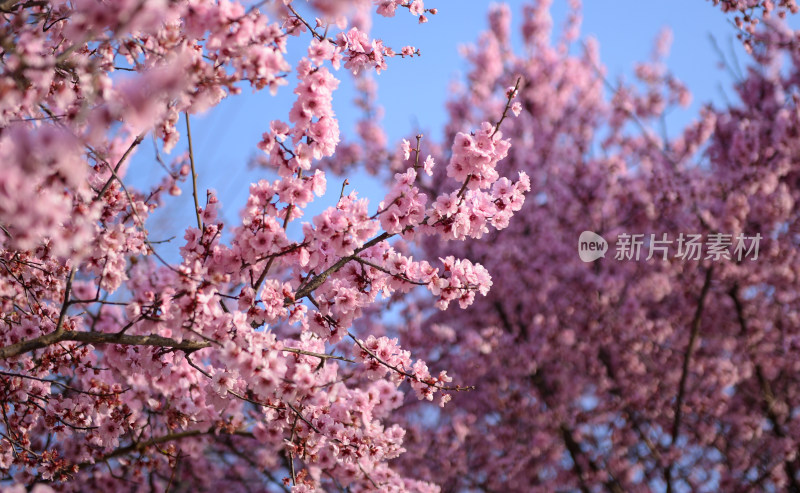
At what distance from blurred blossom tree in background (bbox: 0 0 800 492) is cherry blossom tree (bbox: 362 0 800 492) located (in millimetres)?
61

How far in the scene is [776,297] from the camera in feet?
38.2

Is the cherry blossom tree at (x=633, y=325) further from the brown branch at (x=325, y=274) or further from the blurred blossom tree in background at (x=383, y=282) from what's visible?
the brown branch at (x=325, y=274)

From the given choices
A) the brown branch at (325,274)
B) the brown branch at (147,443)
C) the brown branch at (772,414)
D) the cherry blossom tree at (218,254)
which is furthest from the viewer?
the brown branch at (772,414)

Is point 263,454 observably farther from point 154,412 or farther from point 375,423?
point 375,423

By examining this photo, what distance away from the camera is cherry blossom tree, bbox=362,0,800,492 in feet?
32.7

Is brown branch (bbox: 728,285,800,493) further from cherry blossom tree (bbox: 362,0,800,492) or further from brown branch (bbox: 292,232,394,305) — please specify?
brown branch (bbox: 292,232,394,305)

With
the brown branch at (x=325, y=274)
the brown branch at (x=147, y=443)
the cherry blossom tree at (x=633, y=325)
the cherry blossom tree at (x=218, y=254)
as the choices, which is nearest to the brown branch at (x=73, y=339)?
the cherry blossom tree at (x=218, y=254)

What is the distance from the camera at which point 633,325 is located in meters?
11.4

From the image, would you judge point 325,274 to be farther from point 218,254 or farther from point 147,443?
point 147,443

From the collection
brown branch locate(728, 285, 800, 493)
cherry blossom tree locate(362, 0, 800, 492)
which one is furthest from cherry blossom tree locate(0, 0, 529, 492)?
brown branch locate(728, 285, 800, 493)

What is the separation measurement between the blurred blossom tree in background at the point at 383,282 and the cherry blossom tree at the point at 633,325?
61 millimetres

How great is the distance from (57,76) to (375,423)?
139 inches

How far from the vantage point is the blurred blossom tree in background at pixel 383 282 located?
127 inches

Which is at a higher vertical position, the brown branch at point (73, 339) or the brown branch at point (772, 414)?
the brown branch at point (772, 414)
